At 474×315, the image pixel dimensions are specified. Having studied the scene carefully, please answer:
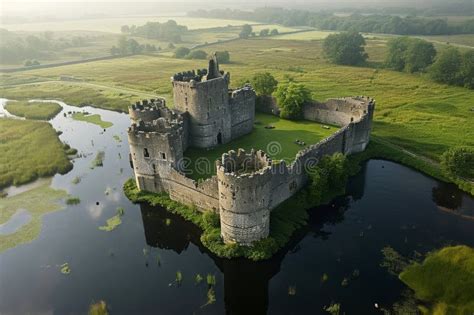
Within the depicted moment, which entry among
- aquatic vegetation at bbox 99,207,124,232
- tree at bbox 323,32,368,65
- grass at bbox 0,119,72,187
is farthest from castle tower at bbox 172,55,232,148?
tree at bbox 323,32,368,65

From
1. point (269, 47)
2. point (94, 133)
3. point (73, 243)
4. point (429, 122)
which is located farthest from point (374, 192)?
point (269, 47)

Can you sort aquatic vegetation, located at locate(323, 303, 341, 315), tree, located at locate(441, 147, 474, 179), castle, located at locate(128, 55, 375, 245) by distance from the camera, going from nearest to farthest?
aquatic vegetation, located at locate(323, 303, 341, 315)
castle, located at locate(128, 55, 375, 245)
tree, located at locate(441, 147, 474, 179)

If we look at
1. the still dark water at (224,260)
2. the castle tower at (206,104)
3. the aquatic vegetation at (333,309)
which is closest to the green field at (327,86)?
the still dark water at (224,260)

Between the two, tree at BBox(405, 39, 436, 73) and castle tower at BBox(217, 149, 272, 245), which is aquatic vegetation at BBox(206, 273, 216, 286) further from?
tree at BBox(405, 39, 436, 73)

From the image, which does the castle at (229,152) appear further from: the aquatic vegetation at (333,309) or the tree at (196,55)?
the tree at (196,55)

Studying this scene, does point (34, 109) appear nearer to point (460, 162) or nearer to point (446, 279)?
point (460, 162)

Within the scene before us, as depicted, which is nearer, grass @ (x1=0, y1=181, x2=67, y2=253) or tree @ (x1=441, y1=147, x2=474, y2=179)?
grass @ (x1=0, y1=181, x2=67, y2=253)

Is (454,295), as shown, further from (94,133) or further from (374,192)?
(94,133)

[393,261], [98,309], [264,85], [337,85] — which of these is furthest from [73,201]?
[337,85]
